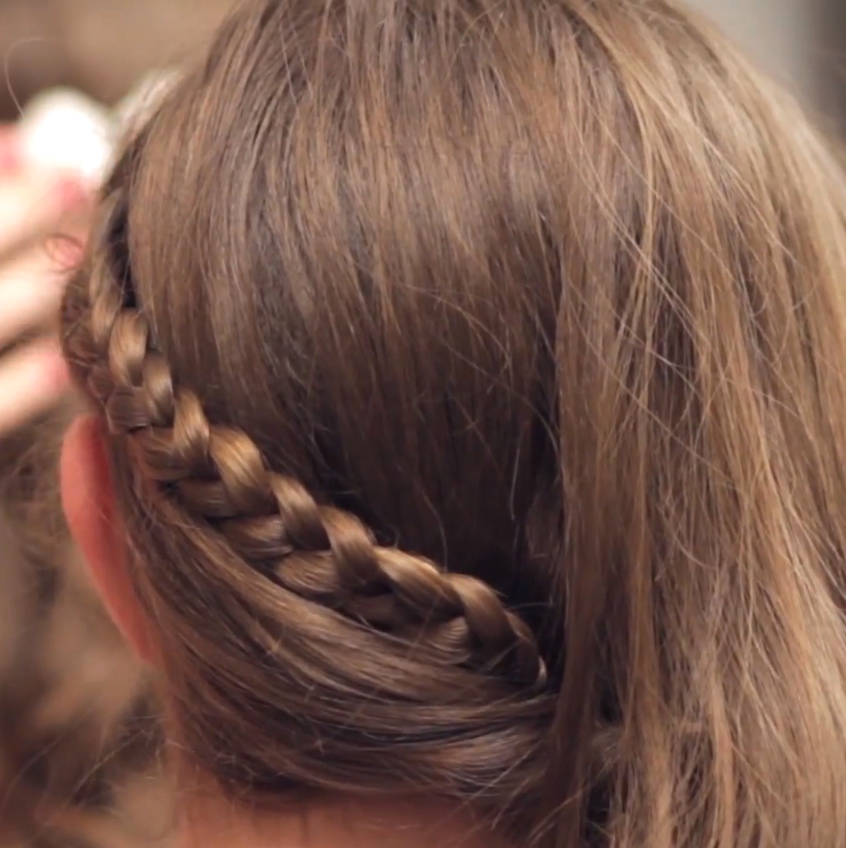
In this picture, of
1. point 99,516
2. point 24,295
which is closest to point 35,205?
point 24,295

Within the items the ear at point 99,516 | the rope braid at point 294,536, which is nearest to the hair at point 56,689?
the ear at point 99,516

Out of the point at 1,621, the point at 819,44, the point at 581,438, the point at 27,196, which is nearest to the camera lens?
the point at 581,438

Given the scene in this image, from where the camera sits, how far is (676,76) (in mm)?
478

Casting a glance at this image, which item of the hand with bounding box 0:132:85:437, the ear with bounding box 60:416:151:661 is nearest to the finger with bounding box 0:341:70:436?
the hand with bounding box 0:132:85:437

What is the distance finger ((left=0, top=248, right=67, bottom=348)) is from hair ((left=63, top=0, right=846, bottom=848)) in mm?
239

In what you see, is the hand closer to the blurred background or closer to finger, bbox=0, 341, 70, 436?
finger, bbox=0, 341, 70, 436

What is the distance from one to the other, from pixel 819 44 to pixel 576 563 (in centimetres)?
108

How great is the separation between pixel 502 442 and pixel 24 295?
1.27 feet

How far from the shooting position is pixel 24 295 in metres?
0.70

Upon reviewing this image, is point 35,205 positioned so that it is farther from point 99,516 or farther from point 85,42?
point 85,42

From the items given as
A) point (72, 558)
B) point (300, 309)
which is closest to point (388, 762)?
point (300, 309)

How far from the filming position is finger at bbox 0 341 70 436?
718mm

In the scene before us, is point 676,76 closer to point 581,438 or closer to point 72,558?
point 581,438

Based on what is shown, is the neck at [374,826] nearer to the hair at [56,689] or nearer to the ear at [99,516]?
the ear at [99,516]
